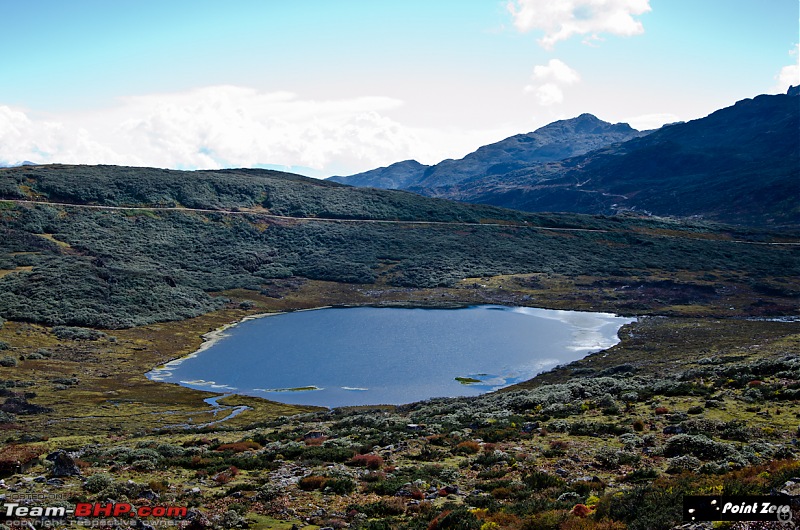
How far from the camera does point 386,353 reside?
71.5 meters

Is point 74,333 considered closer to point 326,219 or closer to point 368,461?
point 368,461

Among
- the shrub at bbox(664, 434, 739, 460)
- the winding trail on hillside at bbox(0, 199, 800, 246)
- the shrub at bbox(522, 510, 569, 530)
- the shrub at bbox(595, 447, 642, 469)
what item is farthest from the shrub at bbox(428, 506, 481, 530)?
the winding trail on hillside at bbox(0, 199, 800, 246)

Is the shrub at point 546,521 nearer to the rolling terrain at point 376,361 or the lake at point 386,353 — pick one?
the rolling terrain at point 376,361

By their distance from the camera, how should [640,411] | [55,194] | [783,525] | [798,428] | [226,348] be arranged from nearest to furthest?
1. [783,525]
2. [798,428]
3. [640,411]
4. [226,348]
5. [55,194]

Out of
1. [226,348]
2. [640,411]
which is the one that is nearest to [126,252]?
[226,348]

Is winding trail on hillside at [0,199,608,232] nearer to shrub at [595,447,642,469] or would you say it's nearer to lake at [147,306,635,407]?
lake at [147,306,635,407]

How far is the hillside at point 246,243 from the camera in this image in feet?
308

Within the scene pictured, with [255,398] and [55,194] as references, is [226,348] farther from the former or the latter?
[55,194]

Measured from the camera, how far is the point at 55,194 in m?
137

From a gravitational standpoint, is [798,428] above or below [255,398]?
above

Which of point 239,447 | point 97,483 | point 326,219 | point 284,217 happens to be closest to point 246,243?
point 284,217

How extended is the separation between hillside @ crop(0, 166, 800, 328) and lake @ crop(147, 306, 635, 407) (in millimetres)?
22480

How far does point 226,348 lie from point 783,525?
234 ft

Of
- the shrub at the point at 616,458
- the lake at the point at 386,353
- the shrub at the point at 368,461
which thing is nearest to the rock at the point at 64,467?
the shrub at the point at 368,461
